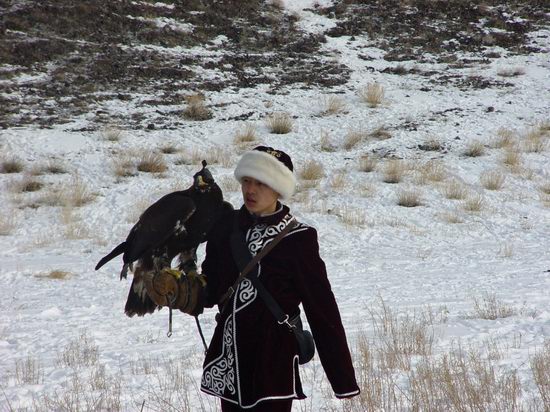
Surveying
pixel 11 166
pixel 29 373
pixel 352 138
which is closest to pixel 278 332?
pixel 29 373

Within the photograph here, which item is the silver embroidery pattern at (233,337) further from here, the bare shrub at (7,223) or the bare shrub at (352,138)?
the bare shrub at (352,138)

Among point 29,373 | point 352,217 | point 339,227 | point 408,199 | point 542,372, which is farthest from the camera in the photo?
point 408,199

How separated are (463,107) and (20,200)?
8.78 meters

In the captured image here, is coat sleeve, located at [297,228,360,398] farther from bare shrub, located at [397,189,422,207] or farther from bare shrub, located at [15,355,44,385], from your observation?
bare shrub, located at [397,189,422,207]

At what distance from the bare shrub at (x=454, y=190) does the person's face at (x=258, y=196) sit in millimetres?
8151

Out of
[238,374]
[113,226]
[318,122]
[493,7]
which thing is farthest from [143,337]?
[493,7]

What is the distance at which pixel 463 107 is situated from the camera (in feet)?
44.3

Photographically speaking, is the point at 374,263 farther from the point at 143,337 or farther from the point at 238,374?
the point at 238,374

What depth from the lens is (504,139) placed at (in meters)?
12.2

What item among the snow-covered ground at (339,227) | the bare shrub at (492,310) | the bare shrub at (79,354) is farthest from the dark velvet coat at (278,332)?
the bare shrub at (492,310)

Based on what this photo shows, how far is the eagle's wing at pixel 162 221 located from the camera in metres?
2.61

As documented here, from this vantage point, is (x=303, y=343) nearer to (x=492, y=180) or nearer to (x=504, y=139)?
(x=492, y=180)

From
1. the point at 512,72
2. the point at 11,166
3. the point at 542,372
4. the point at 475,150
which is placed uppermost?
the point at 542,372

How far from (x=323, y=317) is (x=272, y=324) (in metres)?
0.19
